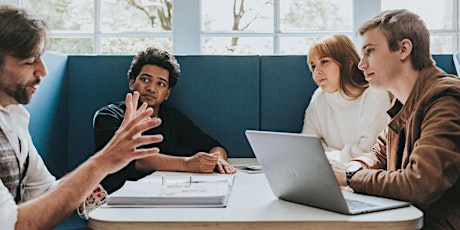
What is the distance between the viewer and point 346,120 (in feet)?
8.82

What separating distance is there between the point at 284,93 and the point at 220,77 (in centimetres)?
36

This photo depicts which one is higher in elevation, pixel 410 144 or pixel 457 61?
pixel 457 61

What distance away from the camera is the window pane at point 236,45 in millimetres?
3443

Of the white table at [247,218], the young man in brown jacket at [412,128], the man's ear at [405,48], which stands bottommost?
the white table at [247,218]

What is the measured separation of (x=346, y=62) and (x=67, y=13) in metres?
1.85

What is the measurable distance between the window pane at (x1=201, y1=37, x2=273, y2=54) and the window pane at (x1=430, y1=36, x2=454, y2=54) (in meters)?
1.02

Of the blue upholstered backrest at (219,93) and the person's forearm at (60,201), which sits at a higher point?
the blue upholstered backrest at (219,93)

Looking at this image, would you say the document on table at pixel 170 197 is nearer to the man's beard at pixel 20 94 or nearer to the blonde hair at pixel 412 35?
the man's beard at pixel 20 94

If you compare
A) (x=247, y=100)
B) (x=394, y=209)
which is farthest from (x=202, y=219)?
(x=247, y=100)

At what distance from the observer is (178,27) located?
3424 mm

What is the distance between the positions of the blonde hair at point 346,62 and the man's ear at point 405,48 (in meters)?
1.00

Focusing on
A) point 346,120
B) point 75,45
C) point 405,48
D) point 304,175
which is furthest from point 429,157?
point 75,45

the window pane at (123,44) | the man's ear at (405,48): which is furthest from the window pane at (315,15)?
the man's ear at (405,48)

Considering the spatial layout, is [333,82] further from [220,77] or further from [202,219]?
[202,219]
